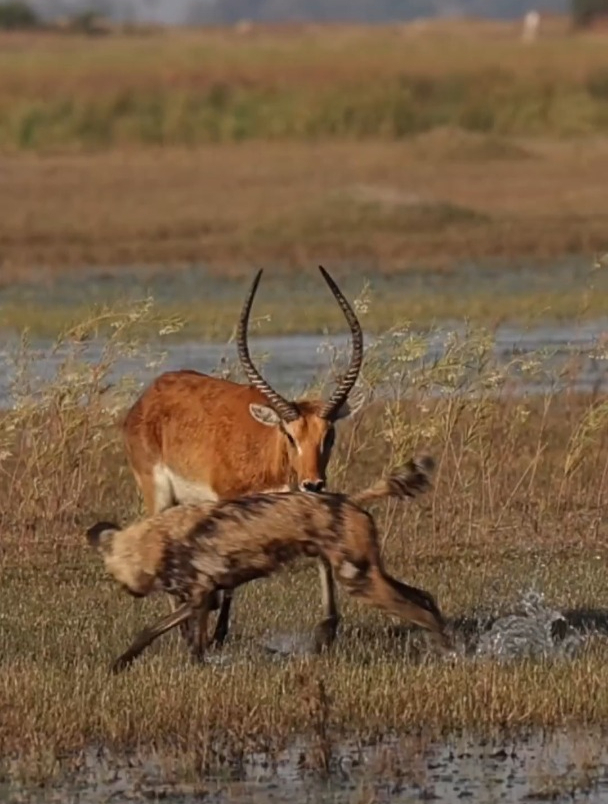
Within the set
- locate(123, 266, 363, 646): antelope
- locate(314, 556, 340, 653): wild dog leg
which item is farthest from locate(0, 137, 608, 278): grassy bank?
locate(314, 556, 340, 653): wild dog leg

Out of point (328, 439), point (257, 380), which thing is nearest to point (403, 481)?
point (328, 439)

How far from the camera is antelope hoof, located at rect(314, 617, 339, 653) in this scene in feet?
32.8

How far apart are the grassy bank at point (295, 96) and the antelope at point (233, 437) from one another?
100 ft

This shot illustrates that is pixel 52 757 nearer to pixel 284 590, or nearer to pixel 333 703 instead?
pixel 333 703

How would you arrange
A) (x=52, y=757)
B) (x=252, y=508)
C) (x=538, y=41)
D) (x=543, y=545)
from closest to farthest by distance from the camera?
(x=52, y=757) < (x=252, y=508) < (x=543, y=545) < (x=538, y=41)

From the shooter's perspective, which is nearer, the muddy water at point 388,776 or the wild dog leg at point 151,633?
the muddy water at point 388,776

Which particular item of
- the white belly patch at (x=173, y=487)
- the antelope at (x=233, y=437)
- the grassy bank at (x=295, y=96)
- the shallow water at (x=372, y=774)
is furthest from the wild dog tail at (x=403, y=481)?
the grassy bank at (x=295, y=96)

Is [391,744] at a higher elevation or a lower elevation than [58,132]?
higher

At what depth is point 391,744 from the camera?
27.6 ft

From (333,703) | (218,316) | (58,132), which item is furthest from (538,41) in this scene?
(333,703)

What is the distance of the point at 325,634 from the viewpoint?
1006 centimetres

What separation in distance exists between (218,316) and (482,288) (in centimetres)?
375

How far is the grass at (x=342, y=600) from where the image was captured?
856 centimetres

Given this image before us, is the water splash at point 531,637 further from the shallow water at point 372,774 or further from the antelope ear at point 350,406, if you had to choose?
the shallow water at point 372,774
